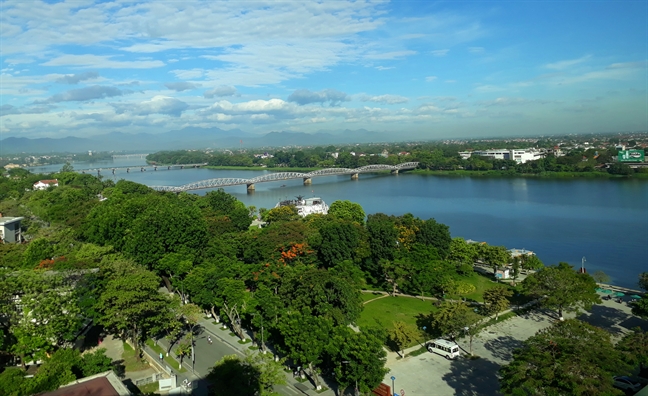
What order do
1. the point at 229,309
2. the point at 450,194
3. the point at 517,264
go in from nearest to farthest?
the point at 229,309, the point at 517,264, the point at 450,194

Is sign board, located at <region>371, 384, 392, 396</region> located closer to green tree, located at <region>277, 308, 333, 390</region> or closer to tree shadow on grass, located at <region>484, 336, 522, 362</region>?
green tree, located at <region>277, 308, 333, 390</region>

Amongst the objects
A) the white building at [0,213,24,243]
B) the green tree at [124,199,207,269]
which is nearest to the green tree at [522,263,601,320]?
the green tree at [124,199,207,269]

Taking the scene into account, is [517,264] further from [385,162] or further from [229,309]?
[385,162]

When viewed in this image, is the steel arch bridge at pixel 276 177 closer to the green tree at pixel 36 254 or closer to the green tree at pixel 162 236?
the green tree at pixel 162 236

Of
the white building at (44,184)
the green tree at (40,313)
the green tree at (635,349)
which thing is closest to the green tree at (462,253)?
the green tree at (635,349)

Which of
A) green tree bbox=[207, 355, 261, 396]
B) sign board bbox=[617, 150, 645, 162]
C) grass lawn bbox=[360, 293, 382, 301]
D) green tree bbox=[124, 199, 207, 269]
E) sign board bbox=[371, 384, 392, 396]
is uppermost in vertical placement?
sign board bbox=[617, 150, 645, 162]

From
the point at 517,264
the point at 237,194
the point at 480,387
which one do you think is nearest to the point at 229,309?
the point at 480,387

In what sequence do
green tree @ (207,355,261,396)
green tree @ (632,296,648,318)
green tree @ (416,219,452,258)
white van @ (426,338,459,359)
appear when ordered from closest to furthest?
green tree @ (207,355,261,396), white van @ (426,338,459,359), green tree @ (632,296,648,318), green tree @ (416,219,452,258)
